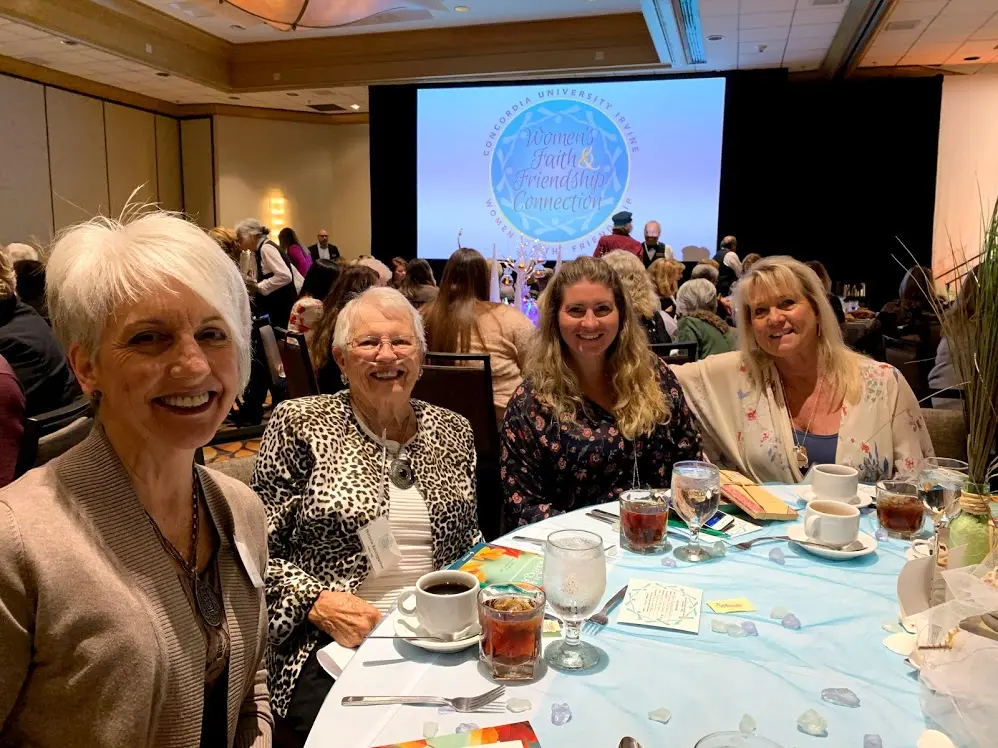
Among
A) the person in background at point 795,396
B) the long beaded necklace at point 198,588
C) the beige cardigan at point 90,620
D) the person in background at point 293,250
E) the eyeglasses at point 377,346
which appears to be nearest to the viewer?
the beige cardigan at point 90,620

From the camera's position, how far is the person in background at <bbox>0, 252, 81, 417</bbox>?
2826 mm

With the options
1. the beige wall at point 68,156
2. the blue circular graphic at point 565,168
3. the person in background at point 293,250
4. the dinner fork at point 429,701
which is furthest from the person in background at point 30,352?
the blue circular graphic at point 565,168

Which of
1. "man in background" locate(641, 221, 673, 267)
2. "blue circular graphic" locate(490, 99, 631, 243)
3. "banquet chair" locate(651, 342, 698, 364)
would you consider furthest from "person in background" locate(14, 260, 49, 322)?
"blue circular graphic" locate(490, 99, 631, 243)

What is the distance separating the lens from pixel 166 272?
105 cm

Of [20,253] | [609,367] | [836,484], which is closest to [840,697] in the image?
[836,484]

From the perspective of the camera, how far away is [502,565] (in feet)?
4.74

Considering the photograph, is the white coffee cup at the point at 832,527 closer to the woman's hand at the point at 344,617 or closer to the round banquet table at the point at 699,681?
the round banquet table at the point at 699,681

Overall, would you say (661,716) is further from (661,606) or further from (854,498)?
(854,498)

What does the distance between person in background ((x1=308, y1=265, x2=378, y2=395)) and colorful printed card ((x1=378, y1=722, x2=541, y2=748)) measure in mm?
2605

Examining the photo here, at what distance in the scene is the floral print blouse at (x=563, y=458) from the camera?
2107mm

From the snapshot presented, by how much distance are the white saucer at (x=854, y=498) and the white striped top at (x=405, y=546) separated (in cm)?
90

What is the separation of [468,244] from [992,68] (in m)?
6.76

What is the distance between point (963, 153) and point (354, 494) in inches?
406

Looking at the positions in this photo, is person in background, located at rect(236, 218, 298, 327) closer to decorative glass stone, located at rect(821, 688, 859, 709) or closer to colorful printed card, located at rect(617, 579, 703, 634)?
colorful printed card, located at rect(617, 579, 703, 634)
